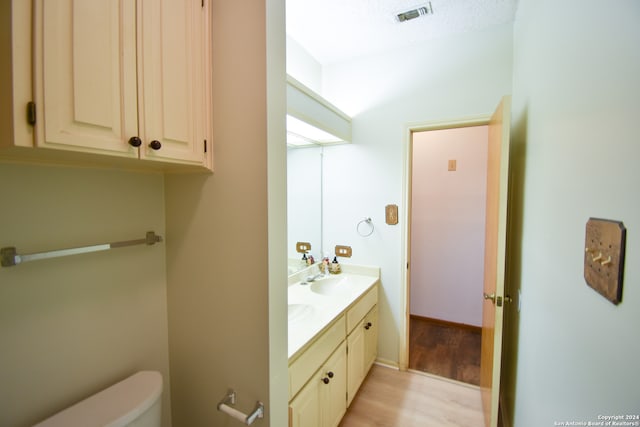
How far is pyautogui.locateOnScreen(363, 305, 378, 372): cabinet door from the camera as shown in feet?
7.33

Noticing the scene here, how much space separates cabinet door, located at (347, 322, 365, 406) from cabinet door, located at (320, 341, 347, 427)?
67 mm

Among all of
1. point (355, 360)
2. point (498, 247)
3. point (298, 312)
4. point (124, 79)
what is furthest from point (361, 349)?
point (124, 79)

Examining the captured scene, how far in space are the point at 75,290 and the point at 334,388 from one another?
4.71 feet

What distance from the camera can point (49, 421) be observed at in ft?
2.76

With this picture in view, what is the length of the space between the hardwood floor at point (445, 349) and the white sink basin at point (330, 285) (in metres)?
1.04

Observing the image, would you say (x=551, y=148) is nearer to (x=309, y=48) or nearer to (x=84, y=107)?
(x=84, y=107)

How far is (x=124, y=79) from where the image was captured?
2.46ft

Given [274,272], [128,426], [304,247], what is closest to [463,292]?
[304,247]

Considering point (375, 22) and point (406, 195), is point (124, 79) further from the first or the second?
point (406, 195)

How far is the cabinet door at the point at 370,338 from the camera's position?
223 cm

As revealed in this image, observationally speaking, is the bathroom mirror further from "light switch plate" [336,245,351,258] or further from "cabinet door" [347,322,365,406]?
"cabinet door" [347,322,365,406]

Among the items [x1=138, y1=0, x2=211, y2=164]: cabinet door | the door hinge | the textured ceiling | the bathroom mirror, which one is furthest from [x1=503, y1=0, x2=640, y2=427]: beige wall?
the bathroom mirror

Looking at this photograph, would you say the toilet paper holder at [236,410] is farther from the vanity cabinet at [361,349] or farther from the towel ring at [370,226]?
the towel ring at [370,226]

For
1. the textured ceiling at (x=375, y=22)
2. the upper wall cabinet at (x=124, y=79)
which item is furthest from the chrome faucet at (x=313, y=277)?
→ the textured ceiling at (x=375, y=22)
